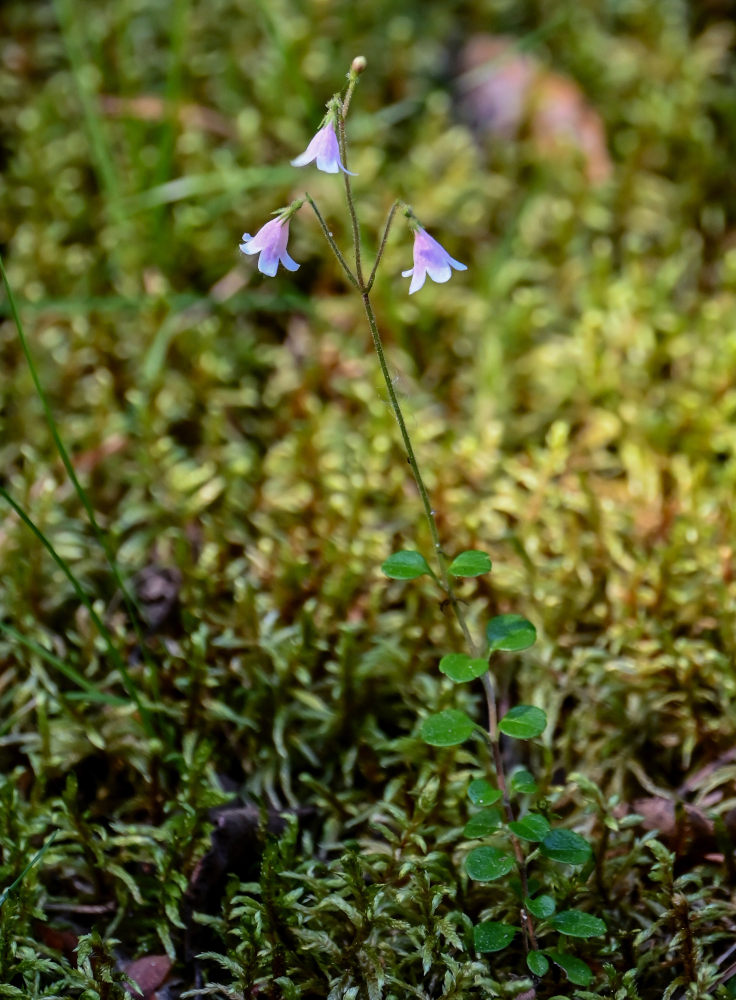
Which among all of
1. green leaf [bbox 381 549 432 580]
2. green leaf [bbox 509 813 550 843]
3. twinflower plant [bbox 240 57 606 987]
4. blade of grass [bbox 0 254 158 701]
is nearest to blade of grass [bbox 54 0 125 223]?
blade of grass [bbox 0 254 158 701]

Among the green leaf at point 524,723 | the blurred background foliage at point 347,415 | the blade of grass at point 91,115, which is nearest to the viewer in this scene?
the green leaf at point 524,723

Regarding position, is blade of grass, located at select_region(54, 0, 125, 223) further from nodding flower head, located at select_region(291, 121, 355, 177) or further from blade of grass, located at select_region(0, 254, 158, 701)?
nodding flower head, located at select_region(291, 121, 355, 177)

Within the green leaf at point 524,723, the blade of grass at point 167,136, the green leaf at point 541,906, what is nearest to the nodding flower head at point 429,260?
the green leaf at point 524,723

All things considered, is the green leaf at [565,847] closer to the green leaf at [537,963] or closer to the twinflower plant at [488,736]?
the twinflower plant at [488,736]

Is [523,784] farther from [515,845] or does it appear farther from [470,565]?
[470,565]

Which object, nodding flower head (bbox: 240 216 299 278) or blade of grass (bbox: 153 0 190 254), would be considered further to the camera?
blade of grass (bbox: 153 0 190 254)
